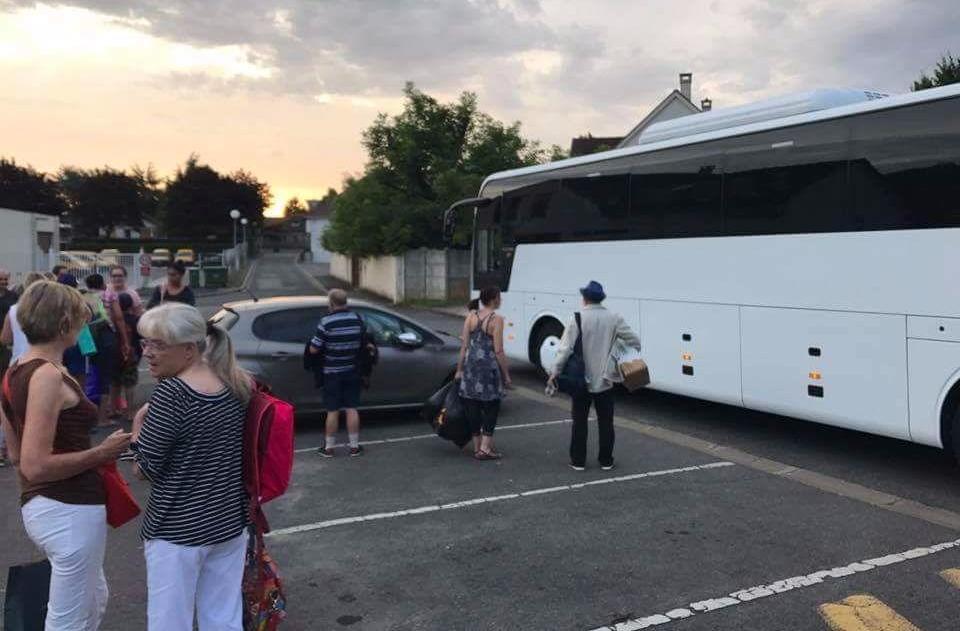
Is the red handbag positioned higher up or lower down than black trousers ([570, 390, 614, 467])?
higher up

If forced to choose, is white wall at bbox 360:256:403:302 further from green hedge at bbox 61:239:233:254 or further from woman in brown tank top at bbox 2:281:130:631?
green hedge at bbox 61:239:233:254

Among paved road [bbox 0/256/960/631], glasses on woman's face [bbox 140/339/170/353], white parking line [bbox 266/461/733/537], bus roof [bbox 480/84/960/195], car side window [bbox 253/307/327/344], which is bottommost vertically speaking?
paved road [bbox 0/256/960/631]

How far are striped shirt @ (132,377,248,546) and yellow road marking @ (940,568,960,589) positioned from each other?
4111mm

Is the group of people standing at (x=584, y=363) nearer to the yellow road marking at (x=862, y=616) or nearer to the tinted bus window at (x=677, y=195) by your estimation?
the tinted bus window at (x=677, y=195)

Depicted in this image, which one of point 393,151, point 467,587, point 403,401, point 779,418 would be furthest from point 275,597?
point 393,151

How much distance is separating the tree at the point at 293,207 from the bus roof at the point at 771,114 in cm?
15522

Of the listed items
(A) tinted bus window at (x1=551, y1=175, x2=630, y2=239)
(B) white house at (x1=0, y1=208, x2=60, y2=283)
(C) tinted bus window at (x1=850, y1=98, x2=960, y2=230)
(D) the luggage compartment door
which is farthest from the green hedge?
(C) tinted bus window at (x1=850, y1=98, x2=960, y2=230)

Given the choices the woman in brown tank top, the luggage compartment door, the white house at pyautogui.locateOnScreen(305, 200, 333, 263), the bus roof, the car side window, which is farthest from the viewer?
the white house at pyautogui.locateOnScreen(305, 200, 333, 263)

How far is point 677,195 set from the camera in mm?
8938

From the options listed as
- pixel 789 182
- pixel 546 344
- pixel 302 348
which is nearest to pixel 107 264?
pixel 546 344

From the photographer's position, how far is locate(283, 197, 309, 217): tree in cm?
15975

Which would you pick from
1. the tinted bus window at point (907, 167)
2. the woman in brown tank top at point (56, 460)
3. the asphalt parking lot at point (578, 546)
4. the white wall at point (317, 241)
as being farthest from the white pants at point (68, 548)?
the white wall at point (317, 241)

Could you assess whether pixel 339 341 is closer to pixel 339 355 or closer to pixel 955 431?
pixel 339 355

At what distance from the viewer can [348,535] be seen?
17.4ft
